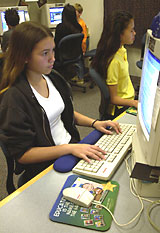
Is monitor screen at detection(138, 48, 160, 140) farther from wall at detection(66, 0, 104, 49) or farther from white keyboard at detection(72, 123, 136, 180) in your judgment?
wall at detection(66, 0, 104, 49)

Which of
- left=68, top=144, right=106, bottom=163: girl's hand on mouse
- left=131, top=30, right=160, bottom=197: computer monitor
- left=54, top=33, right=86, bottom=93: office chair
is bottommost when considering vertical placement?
left=54, top=33, right=86, bottom=93: office chair

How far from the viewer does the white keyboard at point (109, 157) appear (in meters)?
0.81

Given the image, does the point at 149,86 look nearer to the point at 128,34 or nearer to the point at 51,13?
the point at 128,34

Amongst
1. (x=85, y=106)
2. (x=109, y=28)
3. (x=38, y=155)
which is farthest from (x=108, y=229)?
(x=85, y=106)

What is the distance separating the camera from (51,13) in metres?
3.92

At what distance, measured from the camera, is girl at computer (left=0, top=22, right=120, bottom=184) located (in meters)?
0.91

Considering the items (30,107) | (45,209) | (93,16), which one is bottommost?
(45,209)

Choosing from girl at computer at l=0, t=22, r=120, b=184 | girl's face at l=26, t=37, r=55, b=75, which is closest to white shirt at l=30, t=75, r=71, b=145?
girl at computer at l=0, t=22, r=120, b=184

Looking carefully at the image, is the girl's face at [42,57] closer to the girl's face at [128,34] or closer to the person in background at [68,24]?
the girl's face at [128,34]

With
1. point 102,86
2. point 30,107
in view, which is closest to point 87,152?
point 30,107

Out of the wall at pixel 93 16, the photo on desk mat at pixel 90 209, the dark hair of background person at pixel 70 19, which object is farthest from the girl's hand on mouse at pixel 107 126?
the wall at pixel 93 16

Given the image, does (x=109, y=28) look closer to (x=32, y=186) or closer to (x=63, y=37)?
(x=32, y=186)

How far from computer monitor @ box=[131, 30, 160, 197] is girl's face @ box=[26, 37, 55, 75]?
43cm

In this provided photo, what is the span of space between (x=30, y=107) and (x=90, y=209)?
1.60ft
